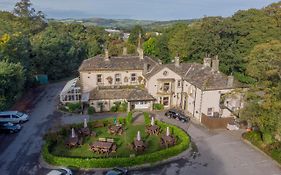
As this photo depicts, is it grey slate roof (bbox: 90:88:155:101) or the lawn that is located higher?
grey slate roof (bbox: 90:88:155:101)

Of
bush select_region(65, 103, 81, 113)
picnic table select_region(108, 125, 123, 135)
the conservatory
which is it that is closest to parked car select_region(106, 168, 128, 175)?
picnic table select_region(108, 125, 123, 135)

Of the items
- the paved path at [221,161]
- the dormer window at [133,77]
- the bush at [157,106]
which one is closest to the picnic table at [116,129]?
the paved path at [221,161]

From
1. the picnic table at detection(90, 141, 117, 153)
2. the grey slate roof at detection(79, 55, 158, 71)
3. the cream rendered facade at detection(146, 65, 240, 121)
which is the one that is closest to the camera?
the picnic table at detection(90, 141, 117, 153)

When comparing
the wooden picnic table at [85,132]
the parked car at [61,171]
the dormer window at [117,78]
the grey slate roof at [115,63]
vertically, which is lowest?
the parked car at [61,171]

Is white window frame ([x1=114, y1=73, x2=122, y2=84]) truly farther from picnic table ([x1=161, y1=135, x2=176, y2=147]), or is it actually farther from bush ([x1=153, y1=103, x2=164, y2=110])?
picnic table ([x1=161, y1=135, x2=176, y2=147])

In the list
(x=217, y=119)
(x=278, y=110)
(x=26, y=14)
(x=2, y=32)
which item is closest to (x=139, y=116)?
(x=217, y=119)

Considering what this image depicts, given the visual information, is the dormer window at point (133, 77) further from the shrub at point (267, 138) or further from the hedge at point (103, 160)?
the shrub at point (267, 138)

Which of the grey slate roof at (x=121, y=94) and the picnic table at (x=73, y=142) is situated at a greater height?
the grey slate roof at (x=121, y=94)
